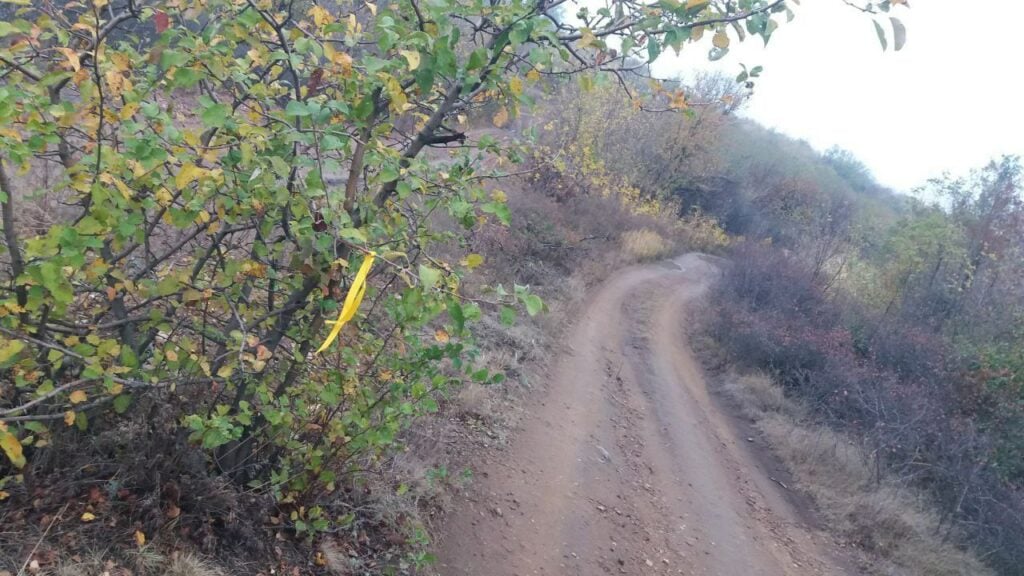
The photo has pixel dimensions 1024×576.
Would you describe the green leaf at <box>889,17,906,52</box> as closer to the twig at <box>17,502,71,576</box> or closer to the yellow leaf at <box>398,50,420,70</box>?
the yellow leaf at <box>398,50,420,70</box>

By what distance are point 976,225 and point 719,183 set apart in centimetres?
1128

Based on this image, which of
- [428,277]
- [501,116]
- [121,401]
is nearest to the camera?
[428,277]

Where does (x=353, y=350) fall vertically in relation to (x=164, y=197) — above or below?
below

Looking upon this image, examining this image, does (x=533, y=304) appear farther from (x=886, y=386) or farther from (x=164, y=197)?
(x=886, y=386)

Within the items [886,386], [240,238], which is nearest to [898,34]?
[240,238]

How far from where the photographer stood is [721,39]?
9.04 feet

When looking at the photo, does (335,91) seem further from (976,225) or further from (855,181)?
(855,181)

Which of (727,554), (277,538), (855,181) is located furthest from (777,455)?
(855,181)

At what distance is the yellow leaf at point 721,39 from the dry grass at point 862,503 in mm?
6818

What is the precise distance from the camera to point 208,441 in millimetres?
2734

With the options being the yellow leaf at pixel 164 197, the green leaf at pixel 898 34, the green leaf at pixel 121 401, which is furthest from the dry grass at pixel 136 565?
the green leaf at pixel 898 34

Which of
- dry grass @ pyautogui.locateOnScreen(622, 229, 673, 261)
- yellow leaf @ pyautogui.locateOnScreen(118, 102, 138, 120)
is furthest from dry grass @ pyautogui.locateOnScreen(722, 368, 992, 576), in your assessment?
dry grass @ pyautogui.locateOnScreen(622, 229, 673, 261)

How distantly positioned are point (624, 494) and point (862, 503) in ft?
11.5

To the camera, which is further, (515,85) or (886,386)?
(886,386)
